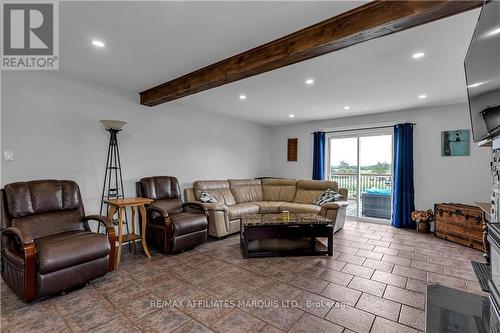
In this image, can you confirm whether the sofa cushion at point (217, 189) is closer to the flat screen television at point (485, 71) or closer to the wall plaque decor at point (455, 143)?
the flat screen television at point (485, 71)

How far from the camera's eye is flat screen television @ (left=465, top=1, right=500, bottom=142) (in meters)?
1.47

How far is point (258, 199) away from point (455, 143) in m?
3.97

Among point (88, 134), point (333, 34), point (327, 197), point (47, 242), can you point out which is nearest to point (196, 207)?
point (88, 134)

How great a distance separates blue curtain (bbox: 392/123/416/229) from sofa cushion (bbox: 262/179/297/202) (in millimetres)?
2110

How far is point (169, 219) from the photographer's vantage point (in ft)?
10.9

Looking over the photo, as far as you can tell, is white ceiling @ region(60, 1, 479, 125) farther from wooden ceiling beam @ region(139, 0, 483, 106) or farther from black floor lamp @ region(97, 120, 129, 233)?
black floor lamp @ region(97, 120, 129, 233)

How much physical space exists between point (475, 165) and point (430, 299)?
3341 mm

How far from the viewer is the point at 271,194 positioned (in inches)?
226

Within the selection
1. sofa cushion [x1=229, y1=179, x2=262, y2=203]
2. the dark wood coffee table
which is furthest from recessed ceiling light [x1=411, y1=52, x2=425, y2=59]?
sofa cushion [x1=229, y1=179, x2=262, y2=203]

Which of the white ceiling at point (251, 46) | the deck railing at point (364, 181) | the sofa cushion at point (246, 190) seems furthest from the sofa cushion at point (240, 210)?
the deck railing at point (364, 181)

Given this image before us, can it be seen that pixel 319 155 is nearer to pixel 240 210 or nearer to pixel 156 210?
pixel 240 210

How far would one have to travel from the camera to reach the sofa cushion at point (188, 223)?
130 inches

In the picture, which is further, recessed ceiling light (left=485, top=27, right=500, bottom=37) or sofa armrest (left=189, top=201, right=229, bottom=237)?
sofa armrest (left=189, top=201, right=229, bottom=237)

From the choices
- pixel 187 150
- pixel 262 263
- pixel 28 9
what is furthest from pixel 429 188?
pixel 28 9
